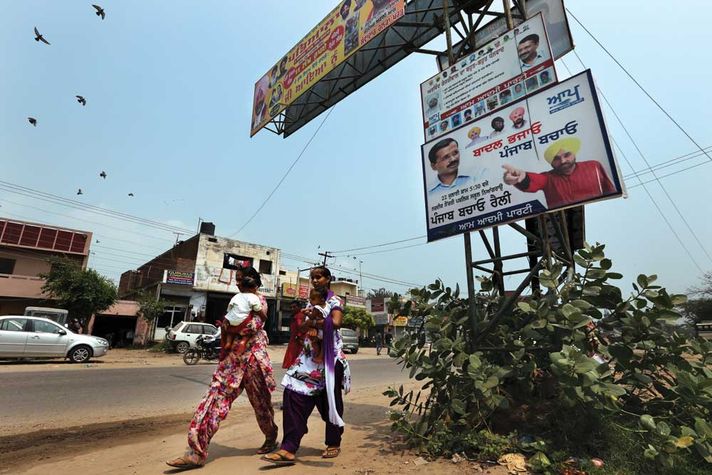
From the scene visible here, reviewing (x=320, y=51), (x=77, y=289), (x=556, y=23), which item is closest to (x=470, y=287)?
(x=556, y=23)

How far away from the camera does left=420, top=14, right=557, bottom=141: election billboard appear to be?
4340mm

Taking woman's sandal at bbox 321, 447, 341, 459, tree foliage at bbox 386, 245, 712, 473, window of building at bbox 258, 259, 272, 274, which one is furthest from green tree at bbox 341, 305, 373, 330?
woman's sandal at bbox 321, 447, 341, 459

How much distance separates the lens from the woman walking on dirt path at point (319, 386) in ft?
10.5

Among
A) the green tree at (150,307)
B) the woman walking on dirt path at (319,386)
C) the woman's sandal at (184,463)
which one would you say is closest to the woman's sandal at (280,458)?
the woman walking on dirt path at (319,386)

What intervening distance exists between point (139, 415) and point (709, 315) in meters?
41.6

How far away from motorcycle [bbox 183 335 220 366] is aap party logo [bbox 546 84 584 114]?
14.4 meters

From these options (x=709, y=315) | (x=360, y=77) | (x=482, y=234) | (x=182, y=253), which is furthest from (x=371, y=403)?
(x=709, y=315)

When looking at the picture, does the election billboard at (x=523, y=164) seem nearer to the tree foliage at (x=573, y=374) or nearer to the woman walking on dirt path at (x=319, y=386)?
the tree foliage at (x=573, y=374)

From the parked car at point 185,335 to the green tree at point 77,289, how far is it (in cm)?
555

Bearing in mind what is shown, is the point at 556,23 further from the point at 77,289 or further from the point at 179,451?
the point at 77,289

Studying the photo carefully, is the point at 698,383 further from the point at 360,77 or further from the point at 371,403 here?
the point at 360,77

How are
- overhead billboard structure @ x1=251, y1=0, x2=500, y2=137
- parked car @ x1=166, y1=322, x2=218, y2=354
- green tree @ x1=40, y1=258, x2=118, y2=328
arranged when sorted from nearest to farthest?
1. overhead billboard structure @ x1=251, y1=0, x2=500, y2=137
2. parked car @ x1=166, y1=322, x2=218, y2=354
3. green tree @ x1=40, y1=258, x2=118, y2=328

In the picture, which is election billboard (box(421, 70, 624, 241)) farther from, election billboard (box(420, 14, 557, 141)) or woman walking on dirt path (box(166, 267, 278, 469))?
woman walking on dirt path (box(166, 267, 278, 469))

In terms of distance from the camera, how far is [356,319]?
34156 millimetres
